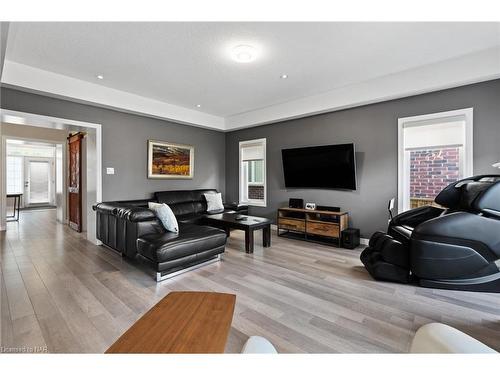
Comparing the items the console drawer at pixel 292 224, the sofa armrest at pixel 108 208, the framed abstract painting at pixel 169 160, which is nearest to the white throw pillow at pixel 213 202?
the framed abstract painting at pixel 169 160

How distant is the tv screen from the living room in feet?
0.12

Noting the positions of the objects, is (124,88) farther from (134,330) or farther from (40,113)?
(134,330)

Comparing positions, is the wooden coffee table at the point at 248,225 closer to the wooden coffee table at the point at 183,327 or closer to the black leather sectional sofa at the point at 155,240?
the black leather sectional sofa at the point at 155,240

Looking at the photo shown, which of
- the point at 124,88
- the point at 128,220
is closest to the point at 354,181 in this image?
the point at 128,220

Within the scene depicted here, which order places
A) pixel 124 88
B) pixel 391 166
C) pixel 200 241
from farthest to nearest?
pixel 124 88
pixel 391 166
pixel 200 241

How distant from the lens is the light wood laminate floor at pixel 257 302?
168cm

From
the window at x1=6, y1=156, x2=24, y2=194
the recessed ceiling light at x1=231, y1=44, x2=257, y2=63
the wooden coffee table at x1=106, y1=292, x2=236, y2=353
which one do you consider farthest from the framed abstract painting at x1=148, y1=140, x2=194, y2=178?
the window at x1=6, y1=156, x2=24, y2=194

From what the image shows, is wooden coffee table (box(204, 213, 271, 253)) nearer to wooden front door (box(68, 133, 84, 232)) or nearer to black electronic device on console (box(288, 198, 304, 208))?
black electronic device on console (box(288, 198, 304, 208))

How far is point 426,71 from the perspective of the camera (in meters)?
3.23

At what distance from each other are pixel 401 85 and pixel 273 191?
10.00 feet

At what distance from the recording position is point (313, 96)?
4395 millimetres

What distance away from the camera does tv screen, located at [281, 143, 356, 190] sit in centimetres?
416

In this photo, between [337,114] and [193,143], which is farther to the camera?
[193,143]

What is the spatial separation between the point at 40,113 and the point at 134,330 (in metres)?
4.22
